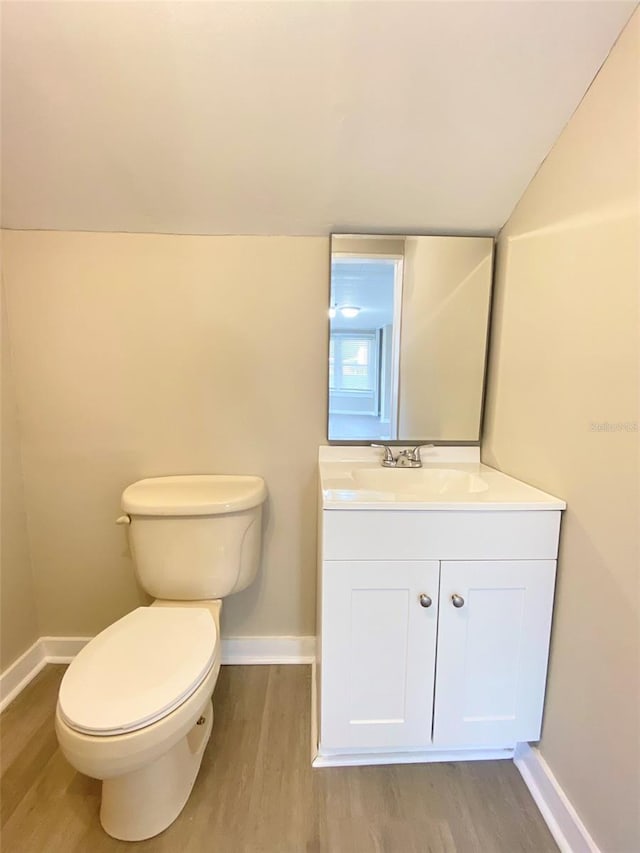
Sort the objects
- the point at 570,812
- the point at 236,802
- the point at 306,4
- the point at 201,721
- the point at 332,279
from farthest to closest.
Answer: the point at 332,279
the point at 201,721
the point at 236,802
the point at 570,812
the point at 306,4

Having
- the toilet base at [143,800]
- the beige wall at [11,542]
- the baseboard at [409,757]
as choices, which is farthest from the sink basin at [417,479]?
the beige wall at [11,542]

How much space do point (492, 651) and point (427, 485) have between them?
0.55m

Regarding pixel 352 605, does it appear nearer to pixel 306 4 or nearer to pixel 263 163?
pixel 263 163

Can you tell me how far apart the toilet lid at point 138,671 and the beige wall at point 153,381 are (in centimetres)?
47

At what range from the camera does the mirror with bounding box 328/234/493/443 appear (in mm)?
1466

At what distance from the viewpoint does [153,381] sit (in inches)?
59.3

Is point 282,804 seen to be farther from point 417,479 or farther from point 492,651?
point 417,479

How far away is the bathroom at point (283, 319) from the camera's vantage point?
0.90 m

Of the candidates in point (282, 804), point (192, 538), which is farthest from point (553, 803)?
point (192, 538)

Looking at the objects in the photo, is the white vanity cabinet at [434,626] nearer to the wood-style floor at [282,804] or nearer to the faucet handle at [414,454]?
the wood-style floor at [282,804]

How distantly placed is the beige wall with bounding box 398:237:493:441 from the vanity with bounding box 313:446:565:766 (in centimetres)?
45

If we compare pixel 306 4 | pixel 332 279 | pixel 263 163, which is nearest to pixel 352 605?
pixel 332 279

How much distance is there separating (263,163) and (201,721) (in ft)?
5.66

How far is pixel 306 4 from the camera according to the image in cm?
86
